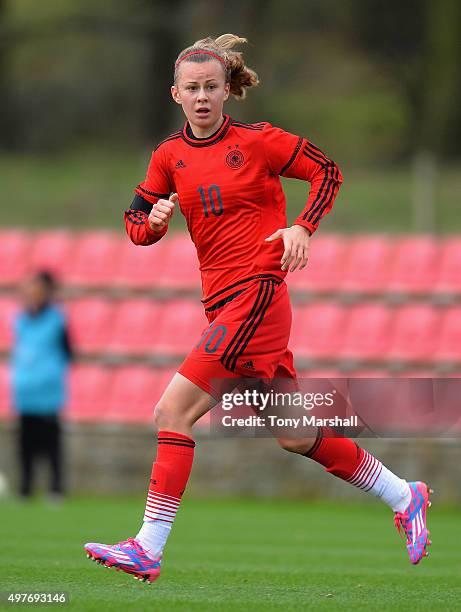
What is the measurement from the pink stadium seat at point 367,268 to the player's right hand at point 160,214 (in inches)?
371

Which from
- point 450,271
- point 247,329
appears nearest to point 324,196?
point 247,329

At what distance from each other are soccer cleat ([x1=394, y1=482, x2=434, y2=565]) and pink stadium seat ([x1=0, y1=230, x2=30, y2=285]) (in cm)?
1118

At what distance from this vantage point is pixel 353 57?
3078 cm

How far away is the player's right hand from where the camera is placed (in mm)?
5766

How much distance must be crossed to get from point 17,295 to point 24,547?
28.6 feet

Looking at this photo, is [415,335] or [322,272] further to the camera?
[322,272]

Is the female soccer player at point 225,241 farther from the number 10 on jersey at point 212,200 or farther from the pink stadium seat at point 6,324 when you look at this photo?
the pink stadium seat at point 6,324

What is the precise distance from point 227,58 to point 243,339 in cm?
123

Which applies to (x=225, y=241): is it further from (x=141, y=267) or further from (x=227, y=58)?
(x=141, y=267)

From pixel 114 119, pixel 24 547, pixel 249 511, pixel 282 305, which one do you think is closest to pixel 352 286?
pixel 249 511

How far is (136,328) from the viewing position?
15.4 meters

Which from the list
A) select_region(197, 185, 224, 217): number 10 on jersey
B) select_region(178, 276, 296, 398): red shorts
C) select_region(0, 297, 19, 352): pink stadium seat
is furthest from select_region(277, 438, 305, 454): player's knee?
select_region(0, 297, 19, 352): pink stadium seat

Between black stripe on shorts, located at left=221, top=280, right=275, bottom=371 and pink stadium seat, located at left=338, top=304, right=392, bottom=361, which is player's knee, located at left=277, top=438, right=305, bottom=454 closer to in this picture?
black stripe on shorts, located at left=221, top=280, right=275, bottom=371

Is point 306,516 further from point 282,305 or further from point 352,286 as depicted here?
point 282,305
